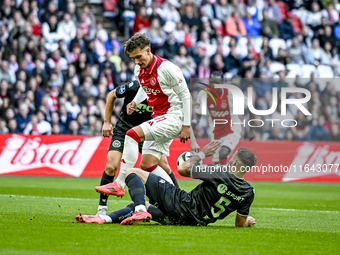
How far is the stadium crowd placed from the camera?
48.7ft

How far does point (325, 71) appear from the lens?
731 inches

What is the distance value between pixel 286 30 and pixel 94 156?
9789 mm

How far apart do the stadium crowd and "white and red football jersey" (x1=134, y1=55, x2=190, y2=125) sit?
7282 millimetres

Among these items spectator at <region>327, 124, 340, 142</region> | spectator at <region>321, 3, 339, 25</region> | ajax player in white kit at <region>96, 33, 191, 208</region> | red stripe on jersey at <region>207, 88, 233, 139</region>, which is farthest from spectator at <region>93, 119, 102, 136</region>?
spectator at <region>321, 3, 339, 25</region>

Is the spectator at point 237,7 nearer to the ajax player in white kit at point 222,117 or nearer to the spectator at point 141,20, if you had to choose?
the spectator at point 141,20

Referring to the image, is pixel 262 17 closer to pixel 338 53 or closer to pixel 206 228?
pixel 338 53

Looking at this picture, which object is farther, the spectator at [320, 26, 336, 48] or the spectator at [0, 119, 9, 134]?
the spectator at [320, 26, 336, 48]

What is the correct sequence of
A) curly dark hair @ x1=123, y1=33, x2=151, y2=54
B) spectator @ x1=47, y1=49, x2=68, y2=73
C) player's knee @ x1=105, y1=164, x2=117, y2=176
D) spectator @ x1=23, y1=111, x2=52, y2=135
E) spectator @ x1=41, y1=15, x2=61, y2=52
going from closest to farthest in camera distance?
curly dark hair @ x1=123, y1=33, x2=151, y2=54 → player's knee @ x1=105, y1=164, x2=117, y2=176 → spectator @ x1=23, y1=111, x2=52, y2=135 → spectator @ x1=47, y1=49, x2=68, y2=73 → spectator @ x1=41, y1=15, x2=61, y2=52

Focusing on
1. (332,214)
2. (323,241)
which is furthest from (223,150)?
(323,241)

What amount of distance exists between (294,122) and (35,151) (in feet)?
23.4

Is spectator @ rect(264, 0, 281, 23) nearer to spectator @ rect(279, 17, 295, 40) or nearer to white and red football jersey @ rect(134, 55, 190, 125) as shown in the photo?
spectator @ rect(279, 17, 295, 40)

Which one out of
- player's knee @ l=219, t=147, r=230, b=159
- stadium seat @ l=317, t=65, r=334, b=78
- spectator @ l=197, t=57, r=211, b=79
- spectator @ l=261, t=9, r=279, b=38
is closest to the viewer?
player's knee @ l=219, t=147, r=230, b=159

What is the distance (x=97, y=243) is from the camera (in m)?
4.50

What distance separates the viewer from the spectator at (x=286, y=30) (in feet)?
66.1
